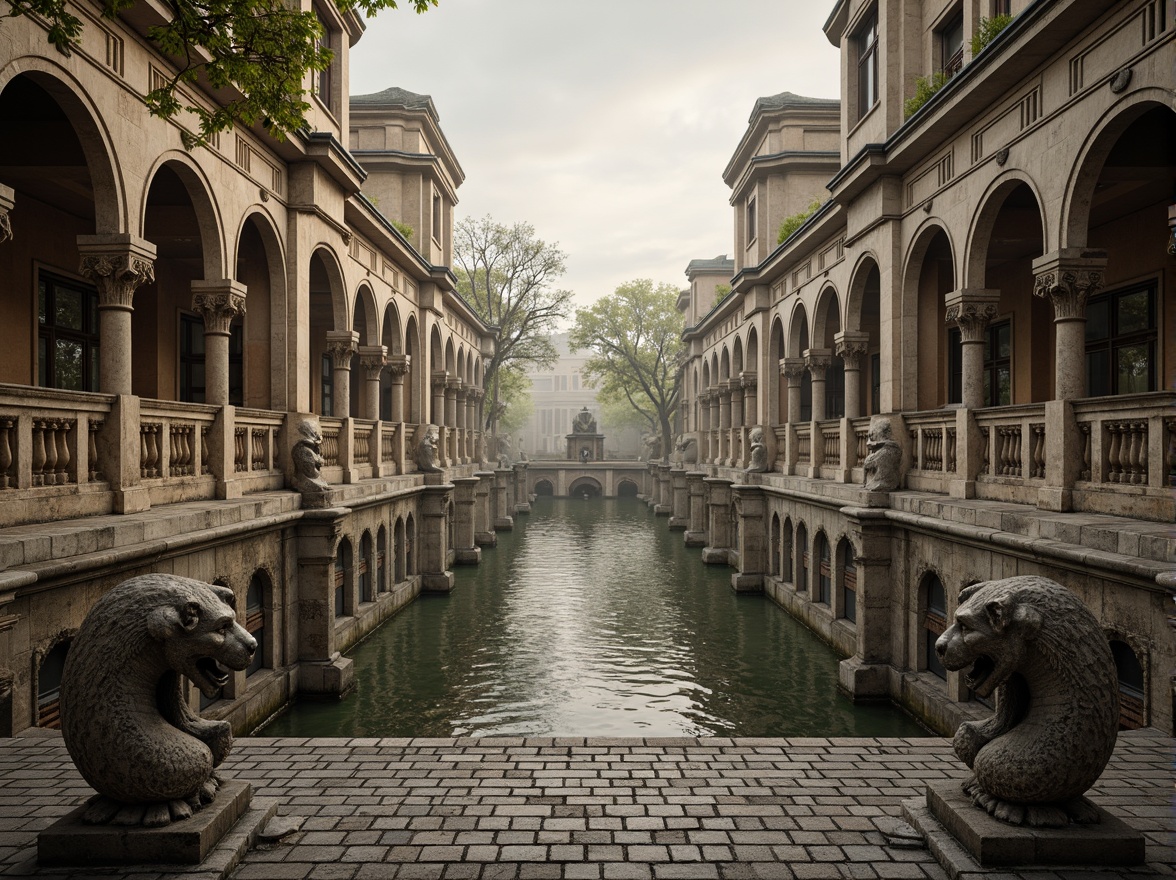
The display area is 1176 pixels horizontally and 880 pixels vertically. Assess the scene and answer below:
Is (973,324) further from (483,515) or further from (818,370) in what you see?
(483,515)

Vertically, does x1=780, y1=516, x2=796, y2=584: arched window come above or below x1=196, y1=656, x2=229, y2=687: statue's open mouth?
below

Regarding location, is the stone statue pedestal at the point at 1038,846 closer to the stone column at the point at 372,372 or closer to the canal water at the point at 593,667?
the canal water at the point at 593,667

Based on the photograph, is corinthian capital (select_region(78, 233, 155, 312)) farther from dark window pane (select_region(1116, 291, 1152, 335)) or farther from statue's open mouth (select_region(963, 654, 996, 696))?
dark window pane (select_region(1116, 291, 1152, 335))

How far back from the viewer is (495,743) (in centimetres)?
719

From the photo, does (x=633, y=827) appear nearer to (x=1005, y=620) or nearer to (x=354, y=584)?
(x=1005, y=620)

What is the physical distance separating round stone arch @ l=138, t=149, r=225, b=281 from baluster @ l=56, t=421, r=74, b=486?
3.39 m

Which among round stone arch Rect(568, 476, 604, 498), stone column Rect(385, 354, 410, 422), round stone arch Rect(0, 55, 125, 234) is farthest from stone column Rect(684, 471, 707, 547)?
round stone arch Rect(568, 476, 604, 498)

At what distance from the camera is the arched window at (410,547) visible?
64.7 ft

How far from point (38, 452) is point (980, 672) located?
7.92 metres

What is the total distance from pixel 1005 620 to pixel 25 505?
7824 mm

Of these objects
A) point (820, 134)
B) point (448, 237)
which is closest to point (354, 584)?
point (448, 237)

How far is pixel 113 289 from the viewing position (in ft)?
28.6

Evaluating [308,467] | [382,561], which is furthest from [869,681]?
[382,561]

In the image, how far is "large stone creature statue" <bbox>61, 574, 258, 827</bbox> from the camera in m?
4.70
